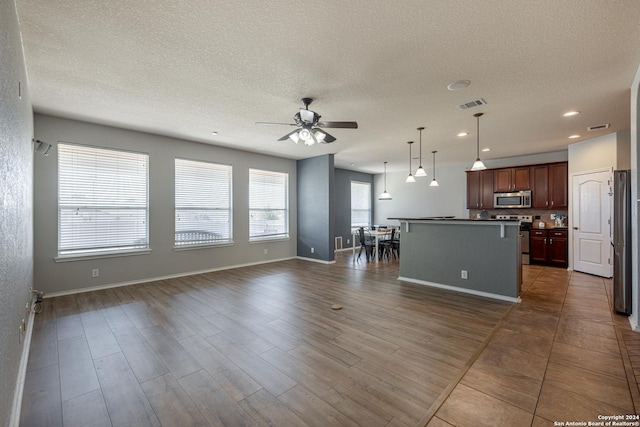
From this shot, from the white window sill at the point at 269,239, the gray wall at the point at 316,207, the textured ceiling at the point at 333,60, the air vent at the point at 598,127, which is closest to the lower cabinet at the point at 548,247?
the air vent at the point at 598,127

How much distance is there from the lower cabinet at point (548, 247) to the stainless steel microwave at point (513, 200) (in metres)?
0.77

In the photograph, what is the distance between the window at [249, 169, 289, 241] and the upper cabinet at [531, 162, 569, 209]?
6.26 metres

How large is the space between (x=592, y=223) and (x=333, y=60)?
618 cm

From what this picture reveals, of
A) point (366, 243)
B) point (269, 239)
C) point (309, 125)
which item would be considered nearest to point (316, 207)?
point (269, 239)

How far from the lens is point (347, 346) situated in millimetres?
2668

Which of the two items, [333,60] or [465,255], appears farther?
[465,255]

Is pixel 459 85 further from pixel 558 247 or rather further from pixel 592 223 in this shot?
pixel 558 247

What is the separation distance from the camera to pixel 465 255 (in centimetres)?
443

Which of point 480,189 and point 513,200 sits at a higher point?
point 480,189

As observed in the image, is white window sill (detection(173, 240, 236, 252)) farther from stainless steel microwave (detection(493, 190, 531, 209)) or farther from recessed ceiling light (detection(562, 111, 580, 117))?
stainless steel microwave (detection(493, 190, 531, 209))

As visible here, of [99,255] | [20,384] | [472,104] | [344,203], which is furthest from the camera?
[344,203]

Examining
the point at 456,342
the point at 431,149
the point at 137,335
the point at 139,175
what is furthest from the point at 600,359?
the point at 139,175

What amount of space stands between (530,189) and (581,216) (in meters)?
1.38

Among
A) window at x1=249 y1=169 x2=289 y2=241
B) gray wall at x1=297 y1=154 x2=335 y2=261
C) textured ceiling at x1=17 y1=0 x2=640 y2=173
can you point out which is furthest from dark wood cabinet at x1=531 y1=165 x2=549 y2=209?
window at x1=249 y1=169 x2=289 y2=241
